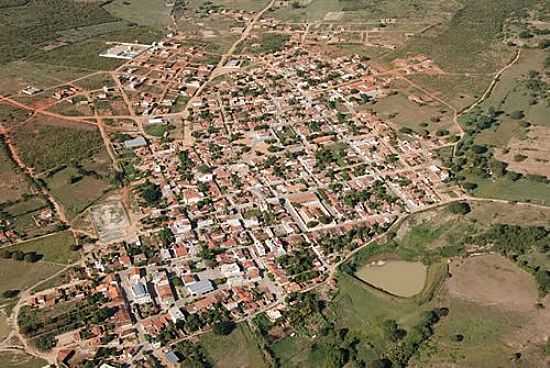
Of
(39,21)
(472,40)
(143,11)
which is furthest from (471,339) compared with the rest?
(39,21)

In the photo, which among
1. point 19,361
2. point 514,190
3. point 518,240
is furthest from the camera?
point 514,190

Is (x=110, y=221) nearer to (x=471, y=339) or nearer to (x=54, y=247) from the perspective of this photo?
(x=54, y=247)

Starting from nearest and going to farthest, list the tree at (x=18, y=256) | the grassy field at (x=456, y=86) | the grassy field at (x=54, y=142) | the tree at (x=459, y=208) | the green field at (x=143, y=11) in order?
the tree at (x=18, y=256)
the tree at (x=459, y=208)
the grassy field at (x=54, y=142)
the grassy field at (x=456, y=86)
the green field at (x=143, y=11)

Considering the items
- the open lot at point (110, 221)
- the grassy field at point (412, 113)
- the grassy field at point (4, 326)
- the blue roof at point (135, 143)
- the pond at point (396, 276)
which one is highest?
the blue roof at point (135, 143)

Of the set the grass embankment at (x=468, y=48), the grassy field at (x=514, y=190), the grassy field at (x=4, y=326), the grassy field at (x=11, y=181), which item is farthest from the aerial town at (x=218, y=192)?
the grass embankment at (x=468, y=48)

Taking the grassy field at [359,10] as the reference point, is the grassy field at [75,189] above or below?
above

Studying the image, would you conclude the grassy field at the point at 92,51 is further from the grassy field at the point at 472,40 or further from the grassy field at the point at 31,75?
the grassy field at the point at 472,40

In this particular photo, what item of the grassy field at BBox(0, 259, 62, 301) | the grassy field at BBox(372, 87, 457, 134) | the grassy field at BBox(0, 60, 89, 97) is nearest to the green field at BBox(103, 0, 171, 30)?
the grassy field at BBox(0, 60, 89, 97)
